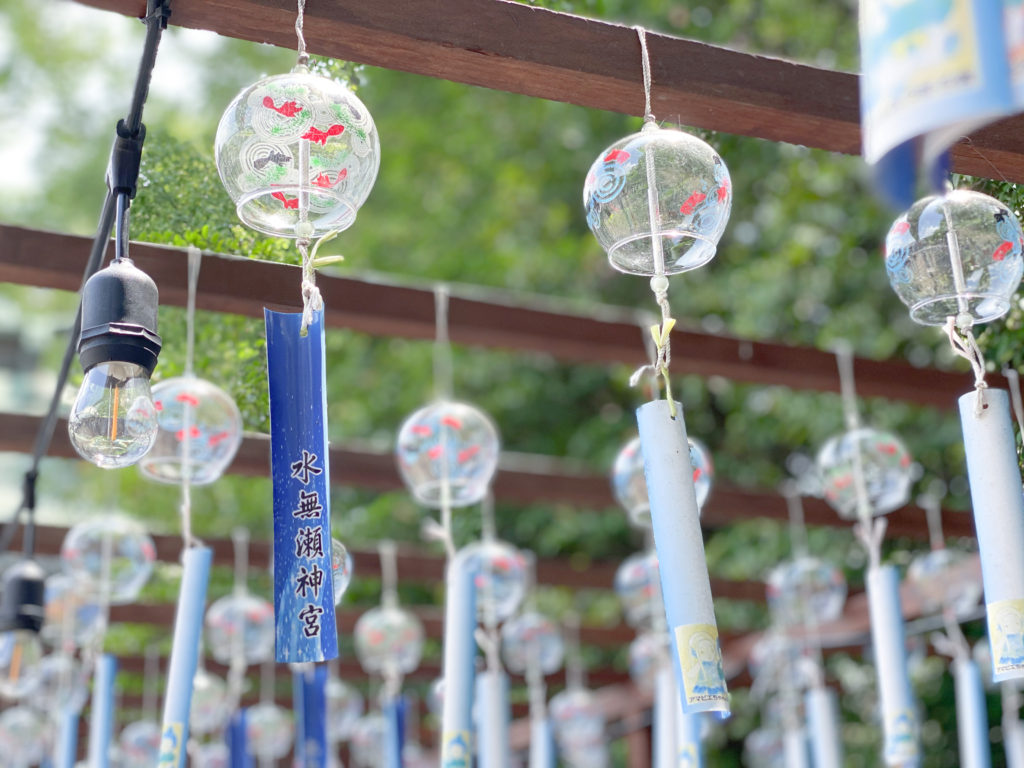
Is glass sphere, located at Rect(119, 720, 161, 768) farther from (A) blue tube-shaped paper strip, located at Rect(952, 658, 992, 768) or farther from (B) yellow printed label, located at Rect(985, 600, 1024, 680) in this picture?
(B) yellow printed label, located at Rect(985, 600, 1024, 680)

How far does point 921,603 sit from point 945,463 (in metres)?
1.53

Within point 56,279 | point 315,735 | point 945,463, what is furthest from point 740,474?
point 56,279

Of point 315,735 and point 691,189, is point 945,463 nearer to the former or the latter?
point 315,735

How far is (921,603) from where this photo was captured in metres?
4.93

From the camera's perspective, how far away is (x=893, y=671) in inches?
120

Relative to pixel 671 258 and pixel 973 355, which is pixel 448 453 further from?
pixel 973 355

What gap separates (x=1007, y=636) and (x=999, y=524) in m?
0.17

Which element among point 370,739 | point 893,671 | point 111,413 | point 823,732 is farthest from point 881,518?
point 370,739

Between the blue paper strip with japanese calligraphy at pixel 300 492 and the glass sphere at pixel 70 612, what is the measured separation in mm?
2514

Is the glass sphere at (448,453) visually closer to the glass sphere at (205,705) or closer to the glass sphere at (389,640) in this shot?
the glass sphere at (205,705)

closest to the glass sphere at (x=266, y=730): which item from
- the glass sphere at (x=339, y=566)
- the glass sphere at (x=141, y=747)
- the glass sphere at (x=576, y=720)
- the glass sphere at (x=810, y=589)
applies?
the glass sphere at (x=141, y=747)

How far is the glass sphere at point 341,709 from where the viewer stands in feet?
17.7

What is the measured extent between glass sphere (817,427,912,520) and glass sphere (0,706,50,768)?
323 cm

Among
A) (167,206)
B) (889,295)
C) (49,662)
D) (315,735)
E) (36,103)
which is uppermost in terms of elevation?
(36,103)
